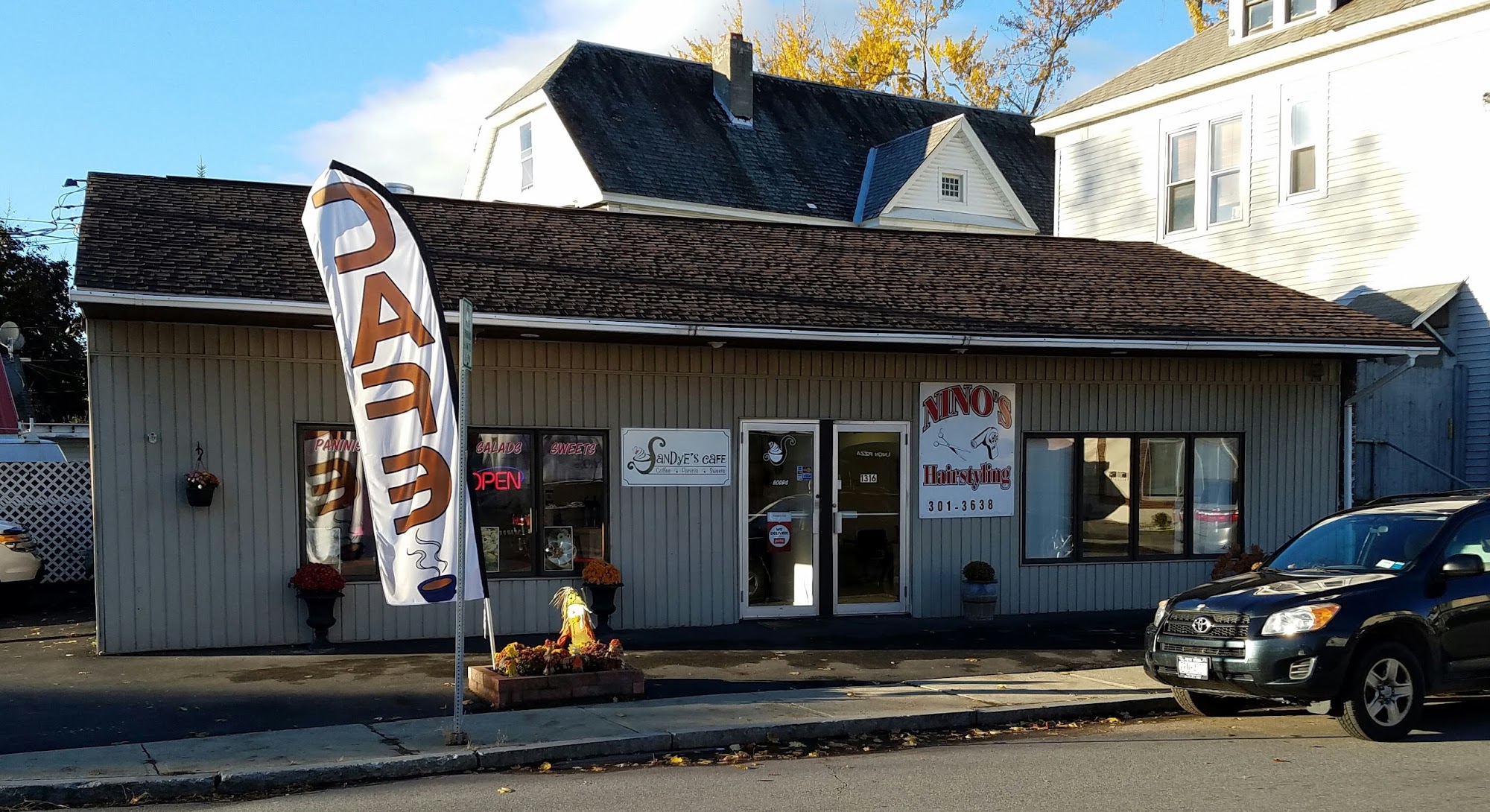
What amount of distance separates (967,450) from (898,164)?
610 inches

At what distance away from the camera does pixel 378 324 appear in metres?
9.02

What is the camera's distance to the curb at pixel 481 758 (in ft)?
23.7

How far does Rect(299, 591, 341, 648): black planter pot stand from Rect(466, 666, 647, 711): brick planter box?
96.5 inches

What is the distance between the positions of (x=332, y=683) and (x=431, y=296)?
3539 millimetres

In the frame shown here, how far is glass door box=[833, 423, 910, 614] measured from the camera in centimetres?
1430

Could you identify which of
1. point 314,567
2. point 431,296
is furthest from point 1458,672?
point 314,567

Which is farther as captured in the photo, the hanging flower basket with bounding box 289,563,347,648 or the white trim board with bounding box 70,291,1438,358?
the hanging flower basket with bounding box 289,563,347,648

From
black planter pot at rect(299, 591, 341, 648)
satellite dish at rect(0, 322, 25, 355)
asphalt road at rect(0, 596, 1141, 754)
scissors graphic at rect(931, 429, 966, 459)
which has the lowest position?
asphalt road at rect(0, 596, 1141, 754)

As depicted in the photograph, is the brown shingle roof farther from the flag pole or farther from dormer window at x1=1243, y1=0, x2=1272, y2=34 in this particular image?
dormer window at x1=1243, y1=0, x2=1272, y2=34

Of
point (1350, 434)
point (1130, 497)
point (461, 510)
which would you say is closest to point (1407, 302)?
point (1350, 434)

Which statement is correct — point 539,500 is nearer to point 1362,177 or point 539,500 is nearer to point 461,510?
point 461,510

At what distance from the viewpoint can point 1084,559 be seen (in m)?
15.3

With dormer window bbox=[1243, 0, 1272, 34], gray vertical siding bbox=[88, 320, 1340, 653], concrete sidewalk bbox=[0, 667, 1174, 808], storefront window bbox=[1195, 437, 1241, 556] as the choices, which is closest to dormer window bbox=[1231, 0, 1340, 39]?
dormer window bbox=[1243, 0, 1272, 34]

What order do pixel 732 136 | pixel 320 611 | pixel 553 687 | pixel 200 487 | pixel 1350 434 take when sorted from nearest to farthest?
pixel 553 687
pixel 200 487
pixel 320 611
pixel 1350 434
pixel 732 136
